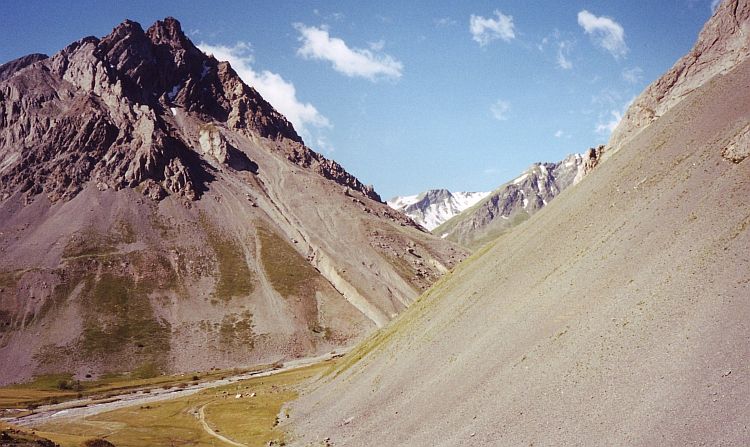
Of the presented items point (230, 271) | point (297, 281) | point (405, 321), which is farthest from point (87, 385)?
point (405, 321)

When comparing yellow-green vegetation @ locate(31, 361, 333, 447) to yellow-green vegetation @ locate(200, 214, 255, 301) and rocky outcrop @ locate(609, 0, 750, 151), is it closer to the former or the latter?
rocky outcrop @ locate(609, 0, 750, 151)

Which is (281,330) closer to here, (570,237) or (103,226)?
(103,226)

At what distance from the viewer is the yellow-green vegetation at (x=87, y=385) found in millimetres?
102312

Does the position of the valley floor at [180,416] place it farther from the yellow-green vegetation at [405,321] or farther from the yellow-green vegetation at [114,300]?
the yellow-green vegetation at [114,300]

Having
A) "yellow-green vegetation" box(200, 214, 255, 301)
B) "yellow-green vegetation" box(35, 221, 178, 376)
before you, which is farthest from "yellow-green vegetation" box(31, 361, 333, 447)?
"yellow-green vegetation" box(200, 214, 255, 301)

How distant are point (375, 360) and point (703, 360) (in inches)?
1604

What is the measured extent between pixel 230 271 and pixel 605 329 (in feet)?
534

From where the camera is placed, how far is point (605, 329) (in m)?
36.3

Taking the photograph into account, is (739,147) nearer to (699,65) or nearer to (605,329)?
(605,329)

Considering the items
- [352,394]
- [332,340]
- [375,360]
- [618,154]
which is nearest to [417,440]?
[352,394]

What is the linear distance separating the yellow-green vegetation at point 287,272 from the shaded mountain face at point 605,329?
108736 millimetres

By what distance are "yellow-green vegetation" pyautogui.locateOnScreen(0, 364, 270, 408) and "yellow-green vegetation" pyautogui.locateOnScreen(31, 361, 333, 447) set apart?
25.7m

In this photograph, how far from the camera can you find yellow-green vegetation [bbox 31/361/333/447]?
57.8 meters

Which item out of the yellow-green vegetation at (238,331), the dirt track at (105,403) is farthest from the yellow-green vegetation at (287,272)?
the dirt track at (105,403)
